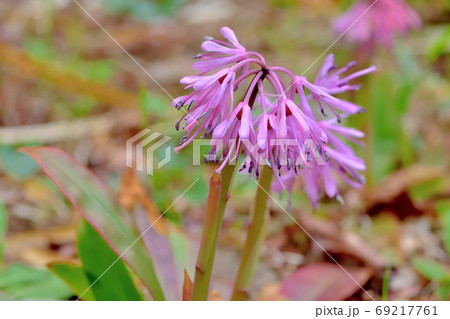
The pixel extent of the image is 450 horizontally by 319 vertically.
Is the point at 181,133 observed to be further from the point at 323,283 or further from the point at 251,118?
the point at 251,118

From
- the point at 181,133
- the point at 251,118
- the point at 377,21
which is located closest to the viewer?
the point at 251,118

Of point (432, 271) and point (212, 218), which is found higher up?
point (212, 218)

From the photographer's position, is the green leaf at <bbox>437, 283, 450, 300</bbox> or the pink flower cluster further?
the green leaf at <bbox>437, 283, 450, 300</bbox>

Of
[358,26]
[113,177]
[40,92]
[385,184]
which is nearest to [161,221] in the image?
[113,177]

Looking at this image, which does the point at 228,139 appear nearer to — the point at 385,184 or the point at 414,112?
the point at 385,184

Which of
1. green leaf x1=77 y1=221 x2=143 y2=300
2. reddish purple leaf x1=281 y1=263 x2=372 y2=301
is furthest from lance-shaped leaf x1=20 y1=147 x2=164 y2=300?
reddish purple leaf x1=281 y1=263 x2=372 y2=301

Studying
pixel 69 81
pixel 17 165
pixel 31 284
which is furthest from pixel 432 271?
pixel 69 81

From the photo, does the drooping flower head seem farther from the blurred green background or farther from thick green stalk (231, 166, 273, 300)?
thick green stalk (231, 166, 273, 300)
